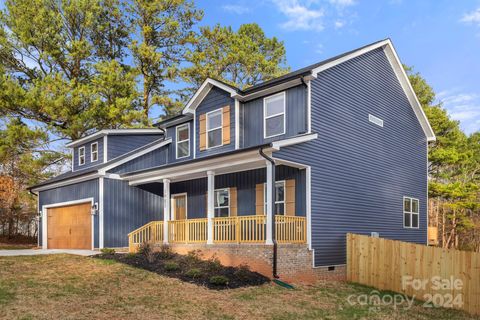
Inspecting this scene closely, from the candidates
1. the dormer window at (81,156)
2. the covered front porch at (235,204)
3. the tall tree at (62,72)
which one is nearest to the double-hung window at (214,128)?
the covered front porch at (235,204)

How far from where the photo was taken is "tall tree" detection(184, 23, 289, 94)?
1249 inches

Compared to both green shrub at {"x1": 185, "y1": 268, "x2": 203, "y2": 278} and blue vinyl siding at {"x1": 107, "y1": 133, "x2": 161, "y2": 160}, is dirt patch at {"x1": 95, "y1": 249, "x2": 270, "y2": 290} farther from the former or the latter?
blue vinyl siding at {"x1": 107, "y1": 133, "x2": 161, "y2": 160}

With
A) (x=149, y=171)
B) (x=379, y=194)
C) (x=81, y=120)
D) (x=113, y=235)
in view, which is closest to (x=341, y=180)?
(x=379, y=194)

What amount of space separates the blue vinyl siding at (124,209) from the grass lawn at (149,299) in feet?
16.3

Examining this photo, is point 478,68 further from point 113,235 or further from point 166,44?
point 113,235

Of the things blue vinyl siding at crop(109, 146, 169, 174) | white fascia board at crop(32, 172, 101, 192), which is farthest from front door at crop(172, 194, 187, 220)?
white fascia board at crop(32, 172, 101, 192)

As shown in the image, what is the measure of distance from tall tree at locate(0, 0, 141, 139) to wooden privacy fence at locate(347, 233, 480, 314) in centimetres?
1868

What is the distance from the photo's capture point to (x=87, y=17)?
2756 cm

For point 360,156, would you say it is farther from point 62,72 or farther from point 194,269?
point 62,72

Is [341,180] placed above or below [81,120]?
below

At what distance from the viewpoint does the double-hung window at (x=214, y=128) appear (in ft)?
55.1

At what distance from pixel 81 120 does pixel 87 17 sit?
719 cm

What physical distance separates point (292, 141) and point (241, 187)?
395 centimetres

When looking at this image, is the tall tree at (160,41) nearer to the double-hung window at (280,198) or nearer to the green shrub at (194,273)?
the double-hung window at (280,198)
